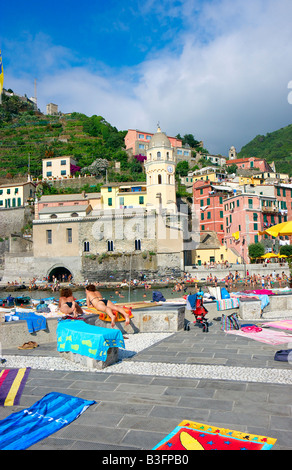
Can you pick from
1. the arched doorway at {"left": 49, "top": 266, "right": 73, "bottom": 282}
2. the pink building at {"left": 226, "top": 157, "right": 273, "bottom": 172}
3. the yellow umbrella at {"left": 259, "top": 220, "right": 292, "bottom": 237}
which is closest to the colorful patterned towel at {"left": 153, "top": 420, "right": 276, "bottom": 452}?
the yellow umbrella at {"left": 259, "top": 220, "right": 292, "bottom": 237}

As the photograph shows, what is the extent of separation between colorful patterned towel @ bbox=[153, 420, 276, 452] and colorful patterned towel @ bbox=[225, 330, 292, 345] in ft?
14.3

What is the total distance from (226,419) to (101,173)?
59.6 m

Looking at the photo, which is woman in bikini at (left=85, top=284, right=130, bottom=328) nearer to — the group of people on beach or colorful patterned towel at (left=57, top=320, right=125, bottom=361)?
the group of people on beach

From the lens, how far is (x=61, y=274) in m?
47.8

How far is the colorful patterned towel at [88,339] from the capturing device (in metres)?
6.30

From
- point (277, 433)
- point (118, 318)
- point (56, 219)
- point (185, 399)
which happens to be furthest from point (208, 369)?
point (56, 219)

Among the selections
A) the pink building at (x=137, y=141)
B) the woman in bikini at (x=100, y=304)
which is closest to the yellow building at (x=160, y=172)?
the pink building at (x=137, y=141)

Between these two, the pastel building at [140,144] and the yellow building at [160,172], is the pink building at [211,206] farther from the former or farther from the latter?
the pastel building at [140,144]

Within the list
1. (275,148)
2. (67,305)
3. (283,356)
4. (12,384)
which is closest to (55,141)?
(275,148)

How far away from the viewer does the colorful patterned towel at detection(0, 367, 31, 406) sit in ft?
15.9

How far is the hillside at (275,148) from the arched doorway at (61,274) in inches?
2190

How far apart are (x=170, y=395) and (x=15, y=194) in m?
56.8
